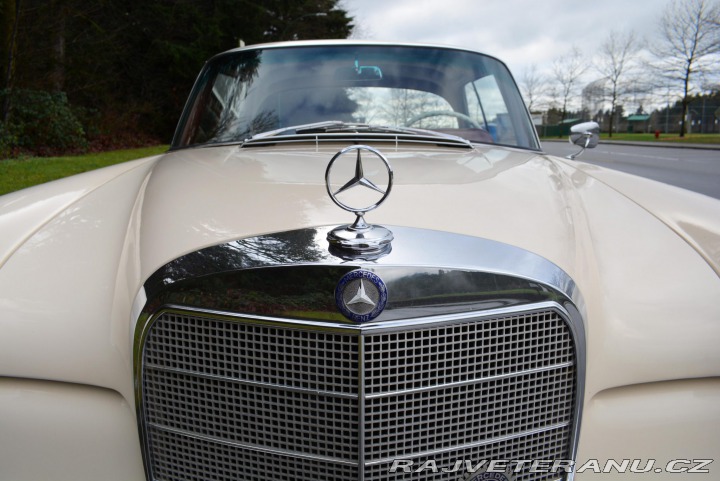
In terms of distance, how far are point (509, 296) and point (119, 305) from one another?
3.17 feet

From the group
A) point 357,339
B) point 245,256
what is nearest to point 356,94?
point 245,256

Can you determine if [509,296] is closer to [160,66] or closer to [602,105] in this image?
[160,66]

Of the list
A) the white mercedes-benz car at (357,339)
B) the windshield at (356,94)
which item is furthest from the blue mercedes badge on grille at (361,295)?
the windshield at (356,94)

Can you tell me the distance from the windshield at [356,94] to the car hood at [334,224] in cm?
103

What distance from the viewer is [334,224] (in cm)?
149

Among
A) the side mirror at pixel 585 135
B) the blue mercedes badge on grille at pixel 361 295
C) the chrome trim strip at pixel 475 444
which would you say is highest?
the side mirror at pixel 585 135

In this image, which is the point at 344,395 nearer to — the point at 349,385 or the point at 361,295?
the point at 349,385

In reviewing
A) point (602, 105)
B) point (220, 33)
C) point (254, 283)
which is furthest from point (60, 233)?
point (602, 105)

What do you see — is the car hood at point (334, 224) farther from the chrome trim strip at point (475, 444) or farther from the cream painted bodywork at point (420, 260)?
the chrome trim strip at point (475, 444)

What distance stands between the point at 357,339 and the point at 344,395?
138 mm

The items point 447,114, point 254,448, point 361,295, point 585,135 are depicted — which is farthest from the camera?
point 585,135

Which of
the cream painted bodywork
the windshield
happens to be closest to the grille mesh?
the cream painted bodywork

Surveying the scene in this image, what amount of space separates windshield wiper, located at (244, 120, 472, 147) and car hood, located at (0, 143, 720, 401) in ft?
2.33

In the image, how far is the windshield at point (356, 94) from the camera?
2.88m
